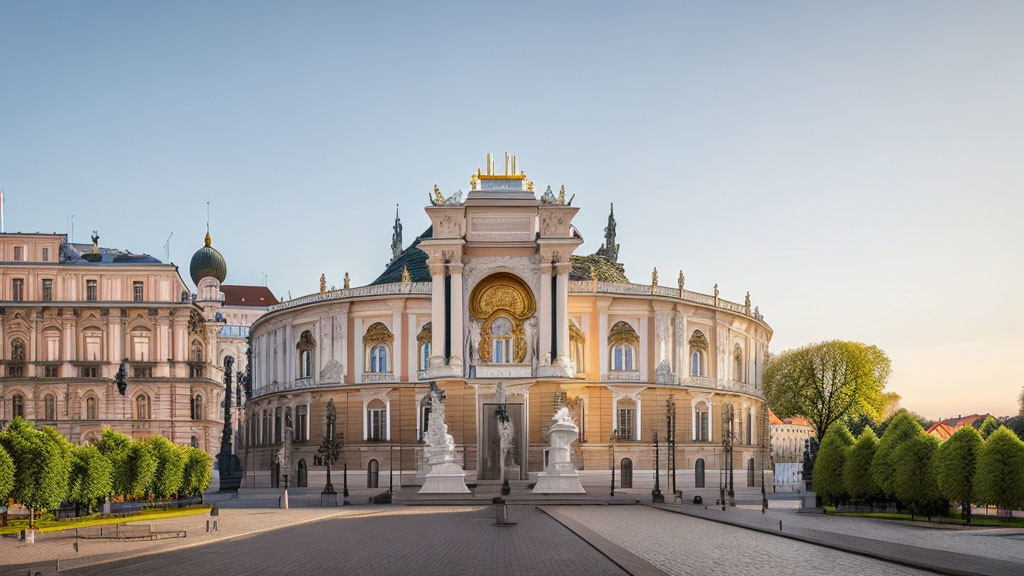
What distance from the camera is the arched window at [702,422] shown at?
80931mm

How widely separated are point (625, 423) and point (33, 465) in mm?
45648

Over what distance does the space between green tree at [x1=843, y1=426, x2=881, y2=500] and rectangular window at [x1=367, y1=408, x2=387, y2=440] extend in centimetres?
3540

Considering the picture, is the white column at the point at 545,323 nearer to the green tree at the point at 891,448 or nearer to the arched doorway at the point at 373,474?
the arched doorway at the point at 373,474

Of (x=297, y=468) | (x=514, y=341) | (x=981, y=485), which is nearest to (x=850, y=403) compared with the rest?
(x=514, y=341)

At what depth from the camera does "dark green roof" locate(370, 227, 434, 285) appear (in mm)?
93062

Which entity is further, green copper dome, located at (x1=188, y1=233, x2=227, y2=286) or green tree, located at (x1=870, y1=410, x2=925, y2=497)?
green copper dome, located at (x1=188, y1=233, x2=227, y2=286)

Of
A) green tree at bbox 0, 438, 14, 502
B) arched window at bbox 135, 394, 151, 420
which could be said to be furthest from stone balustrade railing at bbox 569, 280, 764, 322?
green tree at bbox 0, 438, 14, 502

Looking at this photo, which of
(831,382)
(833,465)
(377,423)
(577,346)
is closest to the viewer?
(833,465)

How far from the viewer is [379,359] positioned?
265ft

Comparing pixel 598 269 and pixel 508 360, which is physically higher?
pixel 598 269

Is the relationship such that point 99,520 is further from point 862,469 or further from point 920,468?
point 862,469

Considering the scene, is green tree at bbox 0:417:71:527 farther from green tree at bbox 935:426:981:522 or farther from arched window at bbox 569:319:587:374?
arched window at bbox 569:319:587:374

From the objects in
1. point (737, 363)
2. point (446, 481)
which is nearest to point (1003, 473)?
point (446, 481)

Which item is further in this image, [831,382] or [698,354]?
[831,382]
